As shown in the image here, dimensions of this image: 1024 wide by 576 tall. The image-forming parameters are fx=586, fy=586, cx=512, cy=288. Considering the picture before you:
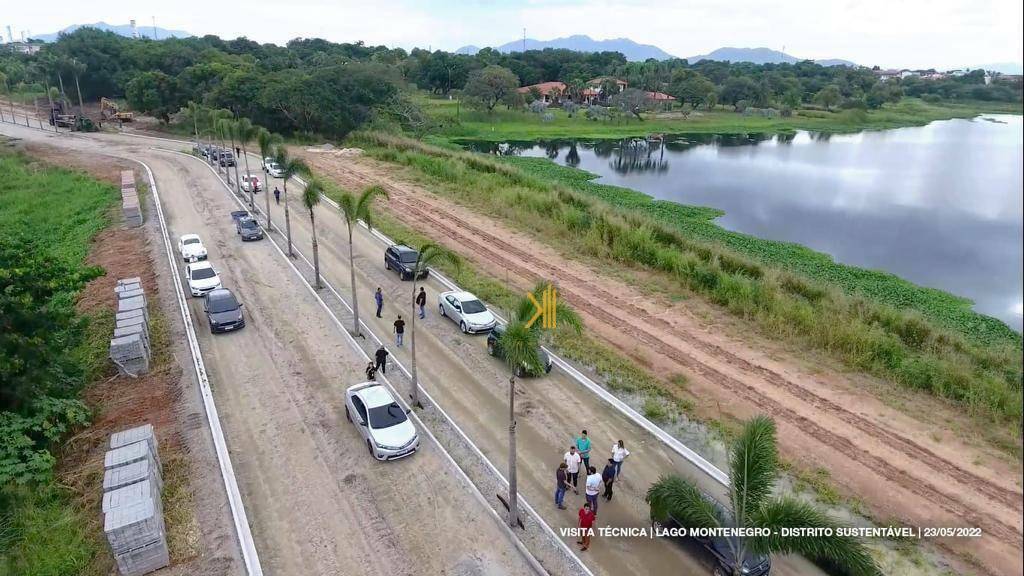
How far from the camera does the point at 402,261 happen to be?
2981 centimetres

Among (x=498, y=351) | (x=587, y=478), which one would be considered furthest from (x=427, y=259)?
(x=587, y=478)

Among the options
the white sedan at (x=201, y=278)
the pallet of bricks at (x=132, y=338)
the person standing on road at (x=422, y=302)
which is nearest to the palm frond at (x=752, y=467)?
the person standing on road at (x=422, y=302)

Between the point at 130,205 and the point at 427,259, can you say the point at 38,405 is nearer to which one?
the point at 427,259

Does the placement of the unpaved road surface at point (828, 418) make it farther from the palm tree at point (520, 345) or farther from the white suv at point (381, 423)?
the white suv at point (381, 423)

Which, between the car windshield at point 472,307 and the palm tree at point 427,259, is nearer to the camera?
the palm tree at point 427,259

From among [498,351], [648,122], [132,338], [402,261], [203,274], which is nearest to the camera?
[132,338]

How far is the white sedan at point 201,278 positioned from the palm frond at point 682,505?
22269 mm

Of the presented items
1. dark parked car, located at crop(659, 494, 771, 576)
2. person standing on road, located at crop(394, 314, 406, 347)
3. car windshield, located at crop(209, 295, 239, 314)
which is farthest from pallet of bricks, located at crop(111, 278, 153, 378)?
dark parked car, located at crop(659, 494, 771, 576)

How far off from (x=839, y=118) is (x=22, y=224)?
425 feet

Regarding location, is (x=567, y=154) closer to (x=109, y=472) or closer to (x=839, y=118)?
(x=839, y=118)

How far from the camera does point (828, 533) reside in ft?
33.2

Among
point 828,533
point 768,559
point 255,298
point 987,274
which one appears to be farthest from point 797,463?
point 987,274

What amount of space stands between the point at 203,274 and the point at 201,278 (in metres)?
0.32

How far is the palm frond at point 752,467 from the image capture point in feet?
33.1
